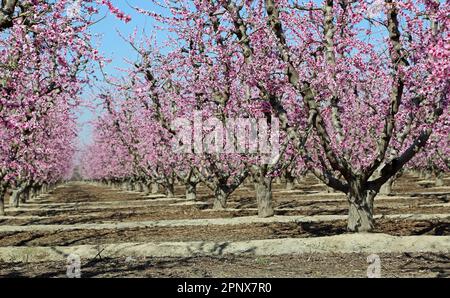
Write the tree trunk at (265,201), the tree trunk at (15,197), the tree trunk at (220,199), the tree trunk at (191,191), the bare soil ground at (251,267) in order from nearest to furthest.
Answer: the bare soil ground at (251,267), the tree trunk at (265,201), the tree trunk at (220,199), the tree trunk at (191,191), the tree trunk at (15,197)

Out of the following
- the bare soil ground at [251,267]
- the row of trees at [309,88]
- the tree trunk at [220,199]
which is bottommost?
the bare soil ground at [251,267]

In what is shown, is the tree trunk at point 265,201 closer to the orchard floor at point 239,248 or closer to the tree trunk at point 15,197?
the orchard floor at point 239,248

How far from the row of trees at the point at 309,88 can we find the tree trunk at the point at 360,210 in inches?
1.0

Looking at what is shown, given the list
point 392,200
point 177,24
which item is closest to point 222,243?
point 177,24

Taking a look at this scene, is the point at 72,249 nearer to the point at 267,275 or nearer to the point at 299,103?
the point at 267,275

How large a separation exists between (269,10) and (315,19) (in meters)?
5.33

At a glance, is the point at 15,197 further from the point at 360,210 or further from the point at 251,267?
the point at 251,267

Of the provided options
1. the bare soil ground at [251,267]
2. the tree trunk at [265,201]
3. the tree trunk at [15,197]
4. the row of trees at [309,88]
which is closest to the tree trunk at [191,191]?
the row of trees at [309,88]

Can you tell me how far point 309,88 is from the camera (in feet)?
43.9

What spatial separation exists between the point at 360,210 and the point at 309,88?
3456mm

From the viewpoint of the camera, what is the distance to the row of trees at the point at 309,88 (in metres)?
13.1

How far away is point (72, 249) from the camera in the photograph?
41.5ft

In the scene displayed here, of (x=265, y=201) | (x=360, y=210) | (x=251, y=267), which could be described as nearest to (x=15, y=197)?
(x=265, y=201)
